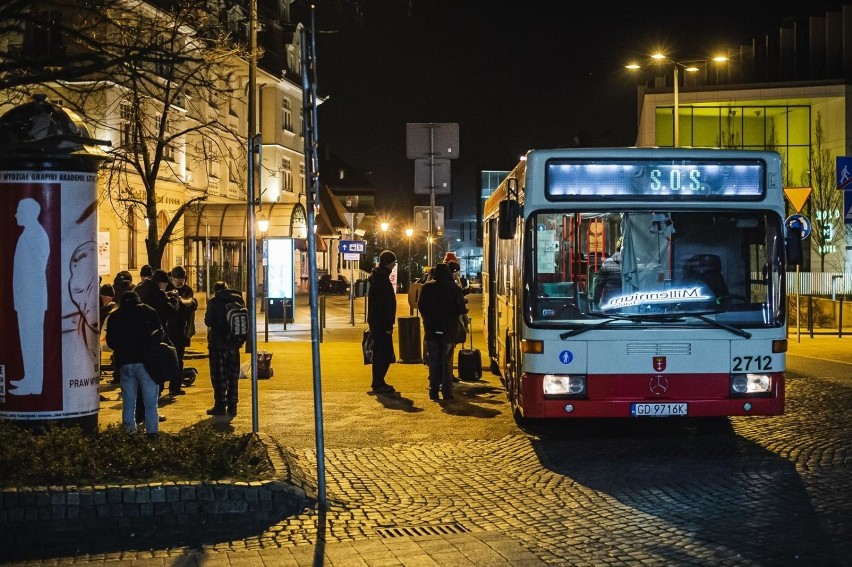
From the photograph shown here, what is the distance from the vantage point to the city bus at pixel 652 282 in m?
10.8

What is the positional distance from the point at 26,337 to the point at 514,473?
450 cm

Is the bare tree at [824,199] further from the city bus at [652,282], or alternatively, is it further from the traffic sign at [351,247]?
the city bus at [652,282]

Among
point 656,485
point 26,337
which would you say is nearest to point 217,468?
point 26,337

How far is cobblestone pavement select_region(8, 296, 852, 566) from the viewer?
23.2 ft

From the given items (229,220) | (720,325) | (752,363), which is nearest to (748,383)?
(752,363)

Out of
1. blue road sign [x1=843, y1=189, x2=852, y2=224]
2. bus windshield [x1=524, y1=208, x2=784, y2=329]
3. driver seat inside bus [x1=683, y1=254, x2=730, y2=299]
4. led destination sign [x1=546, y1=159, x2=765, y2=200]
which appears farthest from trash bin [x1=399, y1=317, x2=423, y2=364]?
driver seat inside bus [x1=683, y1=254, x2=730, y2=299]

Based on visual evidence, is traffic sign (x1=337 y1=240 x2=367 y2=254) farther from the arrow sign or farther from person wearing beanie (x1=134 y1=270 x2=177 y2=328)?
person wearing beanie (x1=134 y1=270 x2=177 y2=328)

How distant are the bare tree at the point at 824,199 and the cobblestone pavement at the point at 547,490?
111 ft

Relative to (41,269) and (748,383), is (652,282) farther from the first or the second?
(41,269)

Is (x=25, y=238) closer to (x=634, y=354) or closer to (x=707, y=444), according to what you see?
(x=634, y=354)

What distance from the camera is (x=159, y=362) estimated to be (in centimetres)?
1073

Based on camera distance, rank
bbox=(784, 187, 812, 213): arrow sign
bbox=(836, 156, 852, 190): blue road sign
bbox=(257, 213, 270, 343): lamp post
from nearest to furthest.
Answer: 1. bbox=(836, 156, 852, 190): blue road sign
2. bbox=(784, 187, 812, 213): arrow sign
3. bbox=(257, 213, 270, 343): lamp post

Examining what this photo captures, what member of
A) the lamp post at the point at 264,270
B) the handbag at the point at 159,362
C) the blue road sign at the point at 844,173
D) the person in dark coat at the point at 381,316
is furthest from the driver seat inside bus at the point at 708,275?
the lamp post at the point at 264,270

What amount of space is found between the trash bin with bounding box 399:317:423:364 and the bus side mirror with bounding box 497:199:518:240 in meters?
8.93
